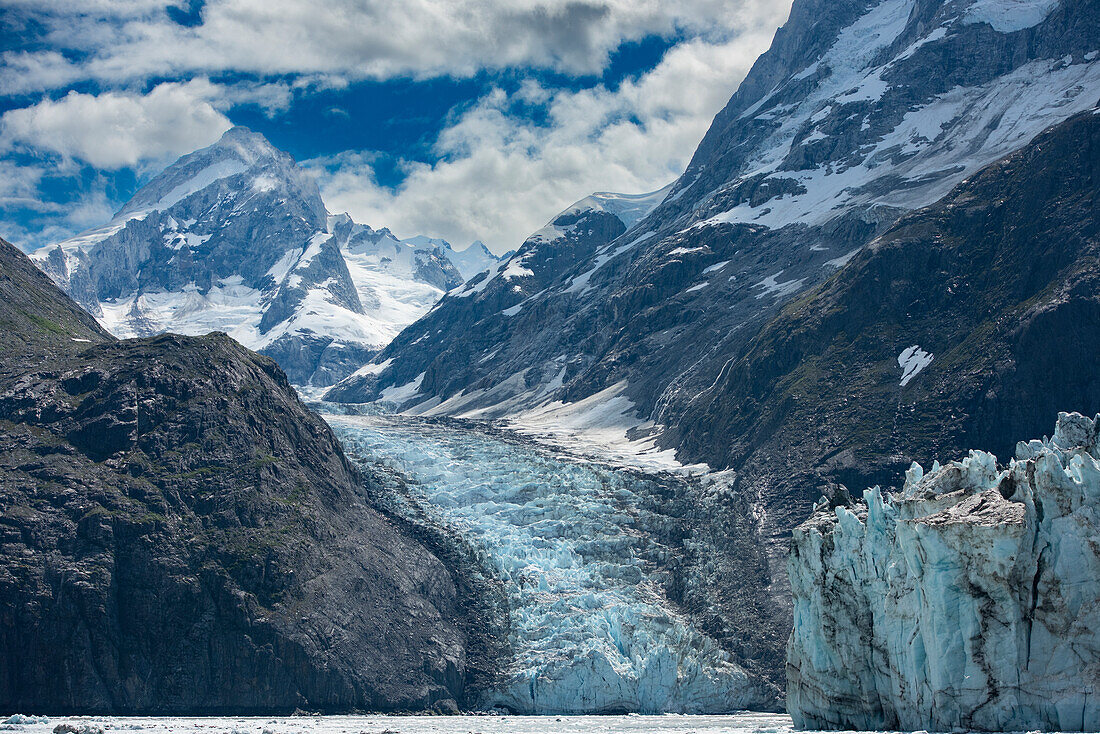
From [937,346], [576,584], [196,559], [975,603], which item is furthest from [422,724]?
[937,346]

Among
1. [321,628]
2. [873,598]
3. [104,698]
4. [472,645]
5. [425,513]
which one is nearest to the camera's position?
[873,598]

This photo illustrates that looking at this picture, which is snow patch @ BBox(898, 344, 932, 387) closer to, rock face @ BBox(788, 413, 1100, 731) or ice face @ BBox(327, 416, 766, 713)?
ice face @ BBox(327, 416, 766, 713)

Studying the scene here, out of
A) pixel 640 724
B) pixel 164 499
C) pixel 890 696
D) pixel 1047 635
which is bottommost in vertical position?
pixel 640 724

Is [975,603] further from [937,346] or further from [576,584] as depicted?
[937,346]

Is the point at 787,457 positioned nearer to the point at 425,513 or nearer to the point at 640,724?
the point at 425,513

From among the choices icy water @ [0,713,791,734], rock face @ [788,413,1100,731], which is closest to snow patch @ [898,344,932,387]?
icy water @ [0,713,791,734]

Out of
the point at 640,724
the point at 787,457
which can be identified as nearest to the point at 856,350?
the point at 787,457

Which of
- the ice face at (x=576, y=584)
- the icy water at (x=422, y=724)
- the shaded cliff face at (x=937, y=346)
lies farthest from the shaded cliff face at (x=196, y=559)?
the shaded cliff face at (x=937, y=346)

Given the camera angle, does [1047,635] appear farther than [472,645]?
No
